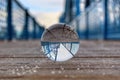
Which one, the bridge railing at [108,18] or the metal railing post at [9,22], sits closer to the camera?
the bridge railing at [108,18]

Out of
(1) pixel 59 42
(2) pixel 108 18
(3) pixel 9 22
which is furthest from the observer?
(3) pixel 9 22

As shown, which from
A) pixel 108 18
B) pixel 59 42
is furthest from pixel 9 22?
pixel 59 42

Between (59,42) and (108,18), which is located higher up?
(108,18)

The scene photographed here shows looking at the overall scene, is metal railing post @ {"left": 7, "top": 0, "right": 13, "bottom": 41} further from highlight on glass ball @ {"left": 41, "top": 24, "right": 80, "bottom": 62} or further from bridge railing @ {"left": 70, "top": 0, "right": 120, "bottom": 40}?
highlight on glass ball @ {"left": 41, "top": 24, "right": 80, "bottom": 62}

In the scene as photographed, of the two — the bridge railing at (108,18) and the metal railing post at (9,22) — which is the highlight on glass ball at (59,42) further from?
the metal railing post at (9,22)

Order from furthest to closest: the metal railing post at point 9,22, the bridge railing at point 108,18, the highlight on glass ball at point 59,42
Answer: the metal railing post at point 9,22, the bridge railing at point 108,18, the highlight on glass ball at point 59,42

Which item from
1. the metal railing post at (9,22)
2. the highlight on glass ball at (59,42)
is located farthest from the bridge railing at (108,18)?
the highlight on glass ball at (59,42)

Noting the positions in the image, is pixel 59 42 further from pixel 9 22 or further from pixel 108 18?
pixel 9 22

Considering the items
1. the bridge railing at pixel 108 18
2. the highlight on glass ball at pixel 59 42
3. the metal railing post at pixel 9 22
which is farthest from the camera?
the metal railing post at pixel 9 22

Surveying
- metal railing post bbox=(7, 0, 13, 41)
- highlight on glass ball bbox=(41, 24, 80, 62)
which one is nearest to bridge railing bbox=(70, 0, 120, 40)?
metal railing post bbox=(7, 0, 13, 41)
